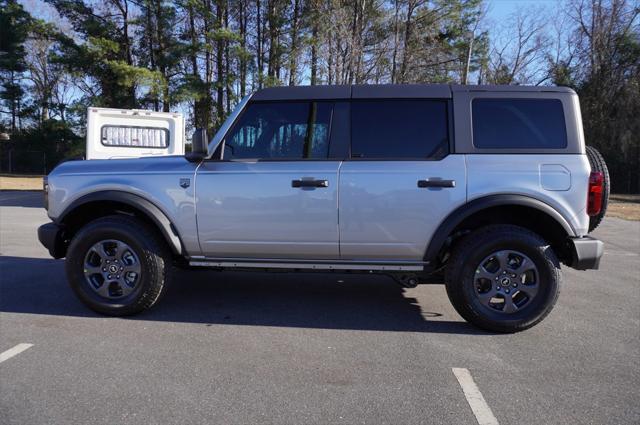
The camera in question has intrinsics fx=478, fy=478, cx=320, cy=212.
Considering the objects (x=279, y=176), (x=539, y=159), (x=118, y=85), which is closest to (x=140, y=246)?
(x=279, y=176)

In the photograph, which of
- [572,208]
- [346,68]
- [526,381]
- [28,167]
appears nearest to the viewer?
[526,381]

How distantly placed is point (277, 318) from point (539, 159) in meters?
2.72

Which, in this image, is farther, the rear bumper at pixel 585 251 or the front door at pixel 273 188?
the front door at pixel 273 188

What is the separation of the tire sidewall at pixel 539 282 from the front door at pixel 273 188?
1.17 m

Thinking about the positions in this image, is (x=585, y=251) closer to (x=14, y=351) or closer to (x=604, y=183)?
(x=604, y=183)

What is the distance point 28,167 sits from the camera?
3362 cm

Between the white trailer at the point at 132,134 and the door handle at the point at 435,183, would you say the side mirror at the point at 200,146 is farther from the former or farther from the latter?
the white trailer at the point at 132,134

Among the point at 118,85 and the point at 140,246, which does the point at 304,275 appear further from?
the point at 118,85

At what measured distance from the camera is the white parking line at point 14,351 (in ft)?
11.7

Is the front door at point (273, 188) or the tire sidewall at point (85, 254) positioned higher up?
the front door at point (273, 188)

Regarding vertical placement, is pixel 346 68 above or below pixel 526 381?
above

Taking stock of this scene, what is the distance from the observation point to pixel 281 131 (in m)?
4.35

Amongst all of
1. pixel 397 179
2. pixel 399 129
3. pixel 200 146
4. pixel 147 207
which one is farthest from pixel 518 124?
pixel 147 207

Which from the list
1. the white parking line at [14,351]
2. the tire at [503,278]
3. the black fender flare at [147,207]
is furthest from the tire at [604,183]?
the white parking line at [14,351]
